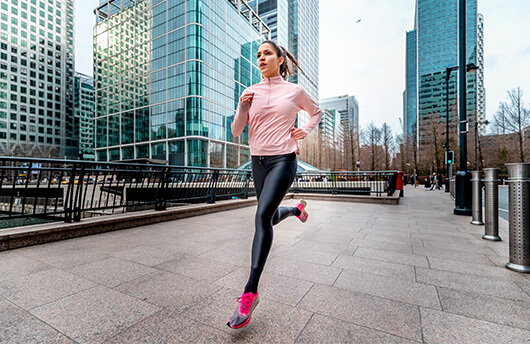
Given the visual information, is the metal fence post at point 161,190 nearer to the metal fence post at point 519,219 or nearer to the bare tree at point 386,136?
the metal fence post at point 519,219

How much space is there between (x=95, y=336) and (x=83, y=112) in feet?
404

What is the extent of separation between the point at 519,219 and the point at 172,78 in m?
55.0

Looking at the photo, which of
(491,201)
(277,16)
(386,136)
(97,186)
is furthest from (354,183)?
(277,16)

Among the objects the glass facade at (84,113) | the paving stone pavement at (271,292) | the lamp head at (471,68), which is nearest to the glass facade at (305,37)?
the lamp head at (471,68)

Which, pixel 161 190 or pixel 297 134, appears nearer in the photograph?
pixel 297 134

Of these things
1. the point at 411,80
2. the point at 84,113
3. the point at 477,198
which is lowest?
the point at 477,198

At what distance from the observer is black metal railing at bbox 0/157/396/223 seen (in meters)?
4.41

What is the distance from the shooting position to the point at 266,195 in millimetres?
1989

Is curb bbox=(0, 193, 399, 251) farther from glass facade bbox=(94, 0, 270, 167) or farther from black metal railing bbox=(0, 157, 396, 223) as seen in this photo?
glass facade bbox=(94, 0, 270, 167)

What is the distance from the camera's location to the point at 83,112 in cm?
9975

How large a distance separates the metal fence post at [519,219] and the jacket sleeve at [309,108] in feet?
8.80

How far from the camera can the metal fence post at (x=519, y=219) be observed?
2.90 metres

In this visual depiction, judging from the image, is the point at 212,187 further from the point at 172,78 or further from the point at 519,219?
Answer: the point at 172,78

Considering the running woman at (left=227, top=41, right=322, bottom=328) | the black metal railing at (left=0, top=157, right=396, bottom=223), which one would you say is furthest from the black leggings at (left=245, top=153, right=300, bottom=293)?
the black metal railing at (left=0, top=157, right=396, bottom=223)
